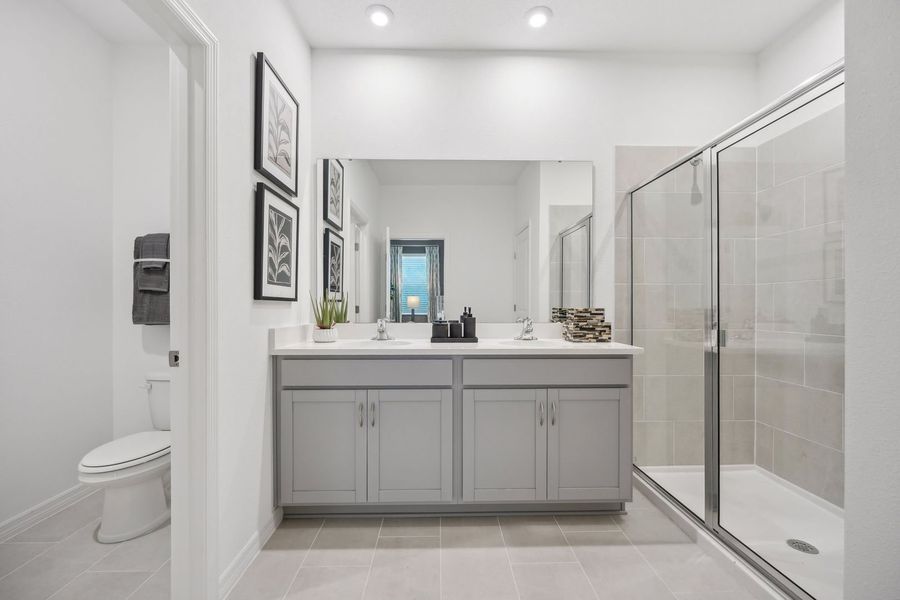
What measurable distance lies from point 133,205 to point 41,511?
1.67m

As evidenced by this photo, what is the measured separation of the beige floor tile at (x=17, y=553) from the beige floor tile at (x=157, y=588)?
1.96ft

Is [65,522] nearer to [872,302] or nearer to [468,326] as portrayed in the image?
[468,326]

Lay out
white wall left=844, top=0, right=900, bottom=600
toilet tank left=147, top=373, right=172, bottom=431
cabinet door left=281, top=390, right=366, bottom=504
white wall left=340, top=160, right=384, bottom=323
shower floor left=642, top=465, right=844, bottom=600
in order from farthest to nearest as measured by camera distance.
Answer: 1. white wall left=340, top=160, right=384, bottom=323
2. toilet tank left=147, top=373, right=172, bottom=431
3. cabinet door left=281, top=390, right=366, bottom=504
4. shower floor left=642, top=465, right=844, bottom=600
5. white wall left=844, top=0, right=900, bottom=600

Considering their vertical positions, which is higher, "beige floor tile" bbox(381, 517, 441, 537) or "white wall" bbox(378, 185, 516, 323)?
"white wall" bbox(378, 185, 516, 323)

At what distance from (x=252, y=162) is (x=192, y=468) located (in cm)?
121

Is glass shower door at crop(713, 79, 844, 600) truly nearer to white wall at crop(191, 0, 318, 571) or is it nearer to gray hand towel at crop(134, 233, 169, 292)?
white wall at crop(191, 0, 318, 571)

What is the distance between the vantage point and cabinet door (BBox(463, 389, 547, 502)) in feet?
6.74

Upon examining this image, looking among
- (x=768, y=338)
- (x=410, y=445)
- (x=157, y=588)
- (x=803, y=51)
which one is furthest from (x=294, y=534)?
(x=803, y=51)

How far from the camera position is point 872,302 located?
0.86 metres

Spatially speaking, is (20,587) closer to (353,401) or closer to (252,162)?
(353,401)

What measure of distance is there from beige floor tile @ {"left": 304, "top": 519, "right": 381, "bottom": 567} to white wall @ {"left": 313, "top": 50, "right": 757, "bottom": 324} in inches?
71.6

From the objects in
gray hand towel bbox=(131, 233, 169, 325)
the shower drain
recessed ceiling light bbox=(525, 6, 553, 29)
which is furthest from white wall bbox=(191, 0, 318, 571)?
the shower drain

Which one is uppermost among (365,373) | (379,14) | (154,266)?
(379,14)

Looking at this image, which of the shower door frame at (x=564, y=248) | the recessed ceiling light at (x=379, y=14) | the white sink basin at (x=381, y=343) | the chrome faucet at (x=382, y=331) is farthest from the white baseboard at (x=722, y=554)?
the recessed ceiling light at (x=379, y=14)
